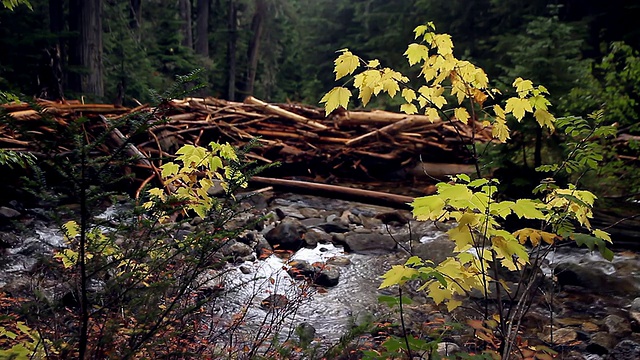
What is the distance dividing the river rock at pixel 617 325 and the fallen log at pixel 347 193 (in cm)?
247

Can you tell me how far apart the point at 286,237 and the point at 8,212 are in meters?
3.56

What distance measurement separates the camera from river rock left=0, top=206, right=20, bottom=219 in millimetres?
5793

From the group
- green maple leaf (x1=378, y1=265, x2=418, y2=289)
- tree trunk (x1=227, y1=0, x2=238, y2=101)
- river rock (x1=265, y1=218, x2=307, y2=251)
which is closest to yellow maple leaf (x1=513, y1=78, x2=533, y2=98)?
green maple leaf (x1=378, y1=265, x2=418, y2=289)

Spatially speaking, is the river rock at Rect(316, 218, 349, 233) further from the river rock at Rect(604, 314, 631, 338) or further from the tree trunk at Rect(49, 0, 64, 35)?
the tree trunk at Rect(49, 0, 64, 35)

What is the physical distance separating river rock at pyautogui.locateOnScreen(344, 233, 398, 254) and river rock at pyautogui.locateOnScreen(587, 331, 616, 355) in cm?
254

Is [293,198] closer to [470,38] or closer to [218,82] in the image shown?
[470,38]

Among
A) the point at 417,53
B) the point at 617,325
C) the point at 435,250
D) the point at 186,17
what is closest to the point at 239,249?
the point at 435,250

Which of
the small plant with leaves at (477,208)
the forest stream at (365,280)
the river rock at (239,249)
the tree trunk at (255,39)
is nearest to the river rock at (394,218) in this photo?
the forest stream at (365,280)

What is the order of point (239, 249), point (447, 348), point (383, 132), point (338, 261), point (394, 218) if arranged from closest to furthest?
point (447, 348)
point (239, 249)
point (338, 261)
point (394, 218)
point (383, 132)

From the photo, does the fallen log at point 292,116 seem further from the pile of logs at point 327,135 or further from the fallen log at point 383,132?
the fallen log at point 383,132

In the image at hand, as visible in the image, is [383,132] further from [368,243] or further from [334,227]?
[368,243]

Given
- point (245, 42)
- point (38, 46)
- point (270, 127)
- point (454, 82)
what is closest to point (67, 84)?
point (38, 46)

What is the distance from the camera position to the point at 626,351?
3455 mm

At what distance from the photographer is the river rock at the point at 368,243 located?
5828mm
